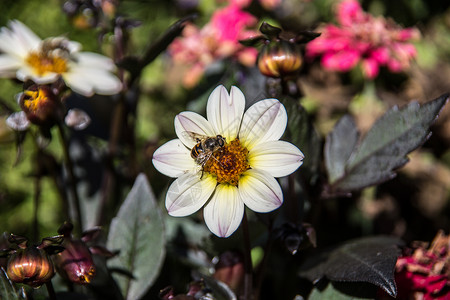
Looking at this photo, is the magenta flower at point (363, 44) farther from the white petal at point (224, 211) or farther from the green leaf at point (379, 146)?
the white petal at point (224, 211)

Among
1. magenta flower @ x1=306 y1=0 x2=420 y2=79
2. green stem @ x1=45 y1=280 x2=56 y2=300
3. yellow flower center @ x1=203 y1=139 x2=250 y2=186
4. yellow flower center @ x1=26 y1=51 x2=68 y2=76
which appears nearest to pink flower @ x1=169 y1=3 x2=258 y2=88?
magenta flower @ x1=306 y1=0 x2=420 y2=79

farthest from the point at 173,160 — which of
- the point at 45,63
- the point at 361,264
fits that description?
the point at 45,63

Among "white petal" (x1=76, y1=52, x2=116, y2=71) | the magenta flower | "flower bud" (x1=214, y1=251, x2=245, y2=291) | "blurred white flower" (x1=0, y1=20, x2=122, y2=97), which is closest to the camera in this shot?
"flower bud" (x1=214, y1=251, x2=245, y2=291)

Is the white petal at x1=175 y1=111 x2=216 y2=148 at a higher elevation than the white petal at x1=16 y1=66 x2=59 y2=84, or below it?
higher

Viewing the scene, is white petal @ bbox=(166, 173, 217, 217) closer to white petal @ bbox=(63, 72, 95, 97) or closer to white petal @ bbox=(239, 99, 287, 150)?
white petal @ bbox=(239, 99, 287, 150)

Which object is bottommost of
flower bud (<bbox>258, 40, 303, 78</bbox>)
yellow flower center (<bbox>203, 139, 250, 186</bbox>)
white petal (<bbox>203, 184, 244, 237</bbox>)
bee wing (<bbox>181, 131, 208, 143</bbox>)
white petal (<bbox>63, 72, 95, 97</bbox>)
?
white petal (<bbox>63, 72, 95, 97</bbox>)

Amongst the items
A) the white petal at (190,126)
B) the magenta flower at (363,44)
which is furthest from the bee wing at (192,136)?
the magenta flower at (363,44)

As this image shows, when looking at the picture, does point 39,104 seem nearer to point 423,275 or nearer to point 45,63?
point 45,63

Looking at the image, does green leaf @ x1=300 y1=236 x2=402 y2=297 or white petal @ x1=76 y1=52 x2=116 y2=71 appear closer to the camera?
green leaf @ x1=300 y1=236 x2=402 y2=297
